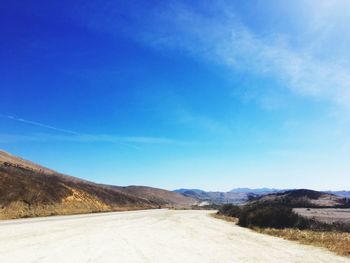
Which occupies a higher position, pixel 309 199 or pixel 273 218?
pixel 309 199

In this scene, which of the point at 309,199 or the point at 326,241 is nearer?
the point at 326,241

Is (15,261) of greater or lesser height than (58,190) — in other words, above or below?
below

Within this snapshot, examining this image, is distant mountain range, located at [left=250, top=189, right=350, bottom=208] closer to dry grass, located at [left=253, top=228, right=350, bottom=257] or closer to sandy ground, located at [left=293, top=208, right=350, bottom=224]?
sandy ground, located at [left=293, top=208, right=350, bottom=224]

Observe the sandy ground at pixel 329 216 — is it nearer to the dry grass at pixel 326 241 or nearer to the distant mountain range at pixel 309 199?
the dry grass at pixel 326 241

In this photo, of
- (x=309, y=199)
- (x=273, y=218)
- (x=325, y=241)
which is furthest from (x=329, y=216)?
(x=309, y=199)

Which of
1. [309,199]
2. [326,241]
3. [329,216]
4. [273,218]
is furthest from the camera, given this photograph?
[309,199]

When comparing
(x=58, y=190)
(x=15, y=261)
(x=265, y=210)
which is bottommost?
(x=15, y=261)

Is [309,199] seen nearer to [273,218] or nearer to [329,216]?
[329,216]

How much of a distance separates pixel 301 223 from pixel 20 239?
2023 centimetres

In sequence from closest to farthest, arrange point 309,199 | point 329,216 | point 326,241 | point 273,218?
point 326,241, point 273,218, point 329,216, point 309,199

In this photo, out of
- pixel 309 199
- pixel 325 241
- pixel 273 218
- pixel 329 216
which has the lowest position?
pixel 325 241

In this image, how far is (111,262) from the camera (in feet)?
42.9

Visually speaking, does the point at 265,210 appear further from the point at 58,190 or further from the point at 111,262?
the point at 58,190

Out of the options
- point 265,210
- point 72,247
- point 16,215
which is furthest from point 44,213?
point 72,247
